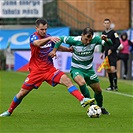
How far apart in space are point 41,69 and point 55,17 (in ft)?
73.8

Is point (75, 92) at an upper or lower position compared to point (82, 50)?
lower

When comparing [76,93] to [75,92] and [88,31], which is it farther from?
[88,31]

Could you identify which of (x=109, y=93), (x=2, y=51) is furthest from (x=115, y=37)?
(x=2, y=51)

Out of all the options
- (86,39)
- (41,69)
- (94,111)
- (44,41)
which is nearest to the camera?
(44,41)

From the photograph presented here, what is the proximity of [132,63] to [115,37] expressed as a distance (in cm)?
714

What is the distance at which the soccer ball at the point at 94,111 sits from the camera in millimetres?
10704

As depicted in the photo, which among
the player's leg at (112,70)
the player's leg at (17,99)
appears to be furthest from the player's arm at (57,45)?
the player's leg at (112,70)

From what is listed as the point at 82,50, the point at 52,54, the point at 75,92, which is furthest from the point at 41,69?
the point at 82,50

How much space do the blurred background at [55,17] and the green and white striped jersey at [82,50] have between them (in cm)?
1923

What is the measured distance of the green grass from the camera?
9.53 metres

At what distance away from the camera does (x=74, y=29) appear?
32656mm

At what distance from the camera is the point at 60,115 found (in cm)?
1146

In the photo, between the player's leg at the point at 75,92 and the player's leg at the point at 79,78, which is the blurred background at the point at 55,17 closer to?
the player's leg at the point at 79,78

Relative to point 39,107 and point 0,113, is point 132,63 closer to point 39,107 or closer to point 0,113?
point 39,107
